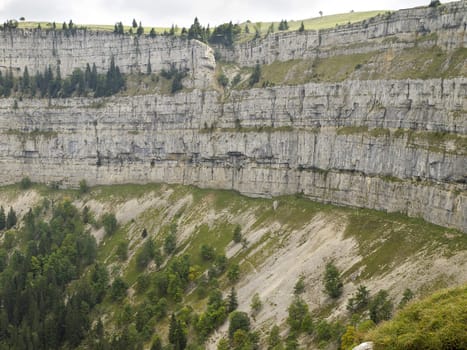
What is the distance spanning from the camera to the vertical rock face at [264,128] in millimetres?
90500

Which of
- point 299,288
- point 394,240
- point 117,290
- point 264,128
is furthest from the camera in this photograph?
point 264,128

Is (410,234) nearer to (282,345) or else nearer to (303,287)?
(303,287)

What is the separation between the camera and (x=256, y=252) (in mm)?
102250

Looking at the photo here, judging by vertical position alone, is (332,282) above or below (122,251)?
above

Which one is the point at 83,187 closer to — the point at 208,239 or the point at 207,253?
the point at 208,239

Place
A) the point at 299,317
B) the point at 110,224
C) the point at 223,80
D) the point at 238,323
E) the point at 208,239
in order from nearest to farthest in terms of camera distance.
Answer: the point at 299,317 < the point at 238,323 < the point at 208,239 < the point at 110,224 < the point at 223,80

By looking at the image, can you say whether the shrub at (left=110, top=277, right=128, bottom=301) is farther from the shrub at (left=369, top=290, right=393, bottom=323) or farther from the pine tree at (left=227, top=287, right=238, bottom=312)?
the shrub at (left=369, top=290, right=393, bottom=323)

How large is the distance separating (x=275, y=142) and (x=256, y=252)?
1183 inches

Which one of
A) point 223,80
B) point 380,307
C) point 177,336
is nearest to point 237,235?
point 177,336

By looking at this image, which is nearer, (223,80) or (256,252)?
(256,252)

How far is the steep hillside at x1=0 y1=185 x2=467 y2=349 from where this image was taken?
3059 inches

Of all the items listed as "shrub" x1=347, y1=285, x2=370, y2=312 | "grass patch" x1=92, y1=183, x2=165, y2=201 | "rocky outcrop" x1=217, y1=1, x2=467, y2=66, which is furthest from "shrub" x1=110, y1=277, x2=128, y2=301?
"rocky outcrop" x1=217, y1=1, x2=467, y2=66

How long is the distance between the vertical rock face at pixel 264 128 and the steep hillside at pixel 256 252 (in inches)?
203

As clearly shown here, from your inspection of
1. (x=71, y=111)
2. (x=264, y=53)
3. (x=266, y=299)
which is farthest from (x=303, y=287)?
(x=71, y=111)
